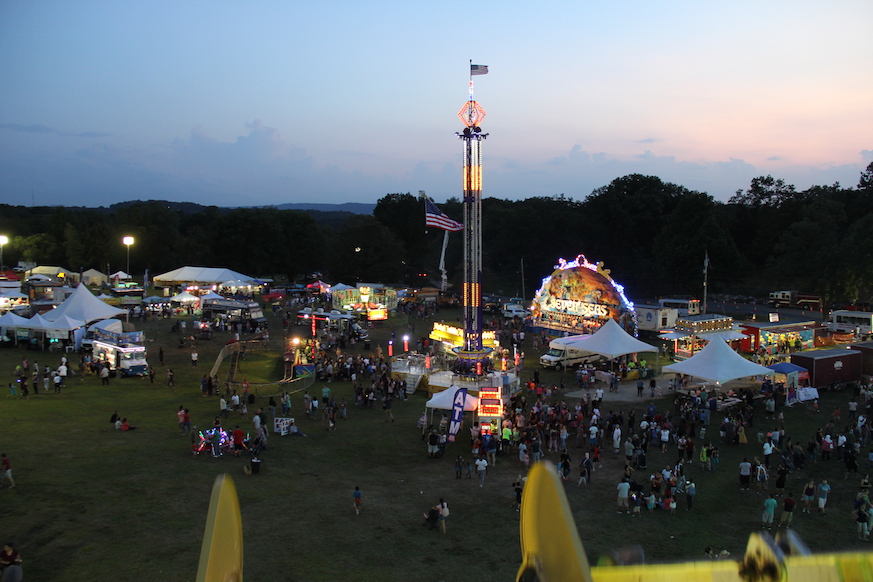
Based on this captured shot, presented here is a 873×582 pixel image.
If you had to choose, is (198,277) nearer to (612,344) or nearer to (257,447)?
(612,344)

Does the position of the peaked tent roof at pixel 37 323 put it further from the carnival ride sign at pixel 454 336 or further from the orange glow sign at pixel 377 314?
the carnival ride sign at pixel 454 336

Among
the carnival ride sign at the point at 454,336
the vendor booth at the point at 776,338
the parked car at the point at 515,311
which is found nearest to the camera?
the carnival ride sign at the point at 454,336

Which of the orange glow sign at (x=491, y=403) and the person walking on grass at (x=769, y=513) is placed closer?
the person walking on grass at (x=769, y=513)

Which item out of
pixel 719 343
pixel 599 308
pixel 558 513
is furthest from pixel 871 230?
pixel 558 513

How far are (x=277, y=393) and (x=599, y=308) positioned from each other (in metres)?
20.2

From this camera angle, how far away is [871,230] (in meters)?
43.5

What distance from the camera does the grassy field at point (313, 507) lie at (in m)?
11.0

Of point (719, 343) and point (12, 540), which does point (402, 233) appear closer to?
point (719, 343)

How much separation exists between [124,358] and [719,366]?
958 inches

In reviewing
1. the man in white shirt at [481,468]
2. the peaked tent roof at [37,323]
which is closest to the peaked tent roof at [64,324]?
the peaked tent roof at [37,323]

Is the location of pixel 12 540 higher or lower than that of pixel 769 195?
lower

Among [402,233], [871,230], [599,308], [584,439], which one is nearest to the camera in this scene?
[584,439]

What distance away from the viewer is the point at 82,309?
105 feet

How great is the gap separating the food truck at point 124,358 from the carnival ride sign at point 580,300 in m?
23.5
